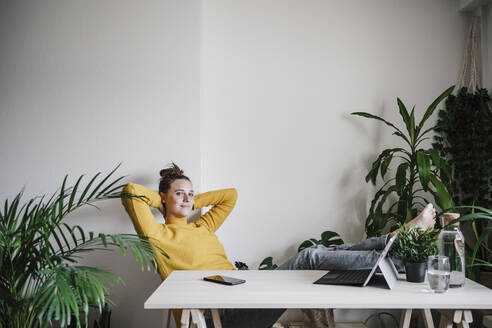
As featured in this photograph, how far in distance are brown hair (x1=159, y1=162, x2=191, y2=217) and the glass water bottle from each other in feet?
4.88

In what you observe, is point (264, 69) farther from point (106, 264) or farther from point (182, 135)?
point (106, 264)

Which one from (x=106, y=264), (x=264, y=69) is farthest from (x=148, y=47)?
(x=106, y=264)

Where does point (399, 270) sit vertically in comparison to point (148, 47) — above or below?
below

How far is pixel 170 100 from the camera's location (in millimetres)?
2781

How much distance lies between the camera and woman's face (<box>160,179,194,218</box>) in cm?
243

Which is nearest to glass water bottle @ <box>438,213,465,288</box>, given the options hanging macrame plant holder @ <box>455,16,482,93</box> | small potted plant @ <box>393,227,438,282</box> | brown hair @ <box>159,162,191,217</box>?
small potted plant @ <box>393,227,438,282</box>

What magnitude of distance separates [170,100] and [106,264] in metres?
1.19

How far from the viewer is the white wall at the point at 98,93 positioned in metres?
2.74

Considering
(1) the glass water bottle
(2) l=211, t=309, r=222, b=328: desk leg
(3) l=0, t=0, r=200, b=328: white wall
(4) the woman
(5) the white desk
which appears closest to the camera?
(5) the white desk

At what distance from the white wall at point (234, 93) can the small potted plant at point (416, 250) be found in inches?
54.9

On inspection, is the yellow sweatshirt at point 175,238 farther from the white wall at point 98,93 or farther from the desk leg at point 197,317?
the desk leg at point 197,317

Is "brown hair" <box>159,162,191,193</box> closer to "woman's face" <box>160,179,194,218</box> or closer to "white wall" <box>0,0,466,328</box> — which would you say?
"woman's face" <box>160,179,194,218</box>

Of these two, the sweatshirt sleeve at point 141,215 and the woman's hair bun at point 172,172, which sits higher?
the woman's hair bun at point 172,172

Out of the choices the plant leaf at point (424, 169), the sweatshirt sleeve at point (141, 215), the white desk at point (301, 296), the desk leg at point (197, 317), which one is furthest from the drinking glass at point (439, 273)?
the sweatshirt sleeve at point (141, 215)
